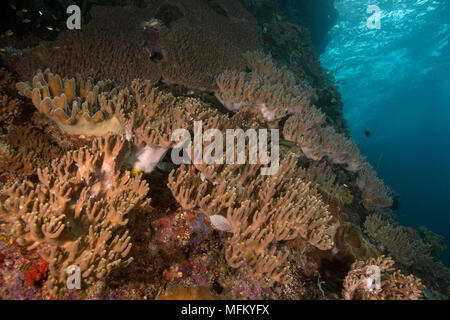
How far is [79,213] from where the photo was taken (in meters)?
2.49

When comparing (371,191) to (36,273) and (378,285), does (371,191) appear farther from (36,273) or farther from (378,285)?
(36,273)

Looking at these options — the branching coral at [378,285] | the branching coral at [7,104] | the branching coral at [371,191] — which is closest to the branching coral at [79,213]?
the branching coral at [7,104]

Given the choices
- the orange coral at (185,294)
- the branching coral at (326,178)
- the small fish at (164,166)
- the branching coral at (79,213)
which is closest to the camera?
the branching coral at (79,213)

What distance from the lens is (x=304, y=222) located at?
3.16m

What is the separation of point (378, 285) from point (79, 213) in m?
4.10

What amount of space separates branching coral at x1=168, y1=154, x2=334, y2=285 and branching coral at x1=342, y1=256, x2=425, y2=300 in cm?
67

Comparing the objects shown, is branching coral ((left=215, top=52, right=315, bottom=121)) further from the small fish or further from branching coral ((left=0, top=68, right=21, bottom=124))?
branching coral ((left=0, top=68, right=21, bottom=124))

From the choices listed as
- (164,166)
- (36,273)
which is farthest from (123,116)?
(36,273)

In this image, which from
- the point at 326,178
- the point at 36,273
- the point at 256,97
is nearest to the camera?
the point at 36,273

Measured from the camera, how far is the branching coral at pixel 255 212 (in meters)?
2.79

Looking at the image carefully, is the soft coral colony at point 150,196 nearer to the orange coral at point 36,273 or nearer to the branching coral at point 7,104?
the branching coral at point 7,104

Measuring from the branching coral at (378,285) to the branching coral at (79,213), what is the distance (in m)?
3.14
